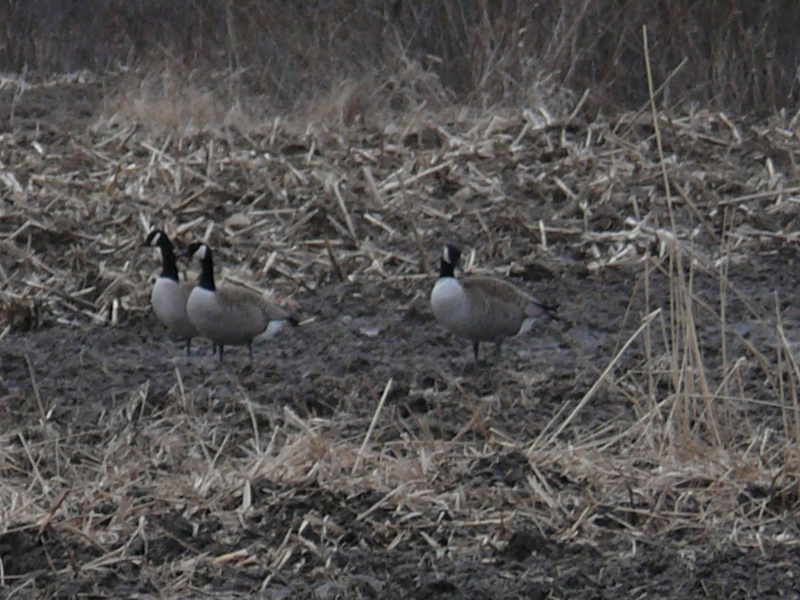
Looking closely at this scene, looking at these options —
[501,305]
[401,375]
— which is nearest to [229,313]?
[401,375]

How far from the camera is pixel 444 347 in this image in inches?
326

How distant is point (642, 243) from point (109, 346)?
352cm

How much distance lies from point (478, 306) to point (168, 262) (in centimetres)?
194

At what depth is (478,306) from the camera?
7594 mm

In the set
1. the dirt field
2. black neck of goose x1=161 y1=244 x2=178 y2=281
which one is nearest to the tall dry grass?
the dirt field

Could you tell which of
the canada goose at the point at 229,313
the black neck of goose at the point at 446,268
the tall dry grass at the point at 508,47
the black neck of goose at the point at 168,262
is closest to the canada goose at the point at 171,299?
the black neck of goose at the point at 168,262

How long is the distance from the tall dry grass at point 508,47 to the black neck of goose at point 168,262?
5104mm

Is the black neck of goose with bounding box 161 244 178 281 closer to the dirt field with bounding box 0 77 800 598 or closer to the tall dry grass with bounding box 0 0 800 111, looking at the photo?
the dirt field with bounding box 0 77 800 598

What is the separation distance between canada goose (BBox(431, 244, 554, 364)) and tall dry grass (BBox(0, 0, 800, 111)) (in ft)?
16.9

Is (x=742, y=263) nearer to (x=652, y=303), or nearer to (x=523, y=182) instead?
(x=652, y=303)

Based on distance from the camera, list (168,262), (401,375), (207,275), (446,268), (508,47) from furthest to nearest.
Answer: (508,47) < (168,262) < (207,275) < (446,268) < (401,375)

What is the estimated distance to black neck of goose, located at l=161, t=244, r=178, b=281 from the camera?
847 centimetres

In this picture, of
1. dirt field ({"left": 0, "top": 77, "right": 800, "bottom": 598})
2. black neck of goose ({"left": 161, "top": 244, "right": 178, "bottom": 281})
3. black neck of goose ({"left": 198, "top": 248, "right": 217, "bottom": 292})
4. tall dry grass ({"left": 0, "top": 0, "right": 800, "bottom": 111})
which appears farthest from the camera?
tall dry grass ({"left": 0, "top": 0, "right": 800, "bottom": 111})

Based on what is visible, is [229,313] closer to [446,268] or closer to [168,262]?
[168,262]
